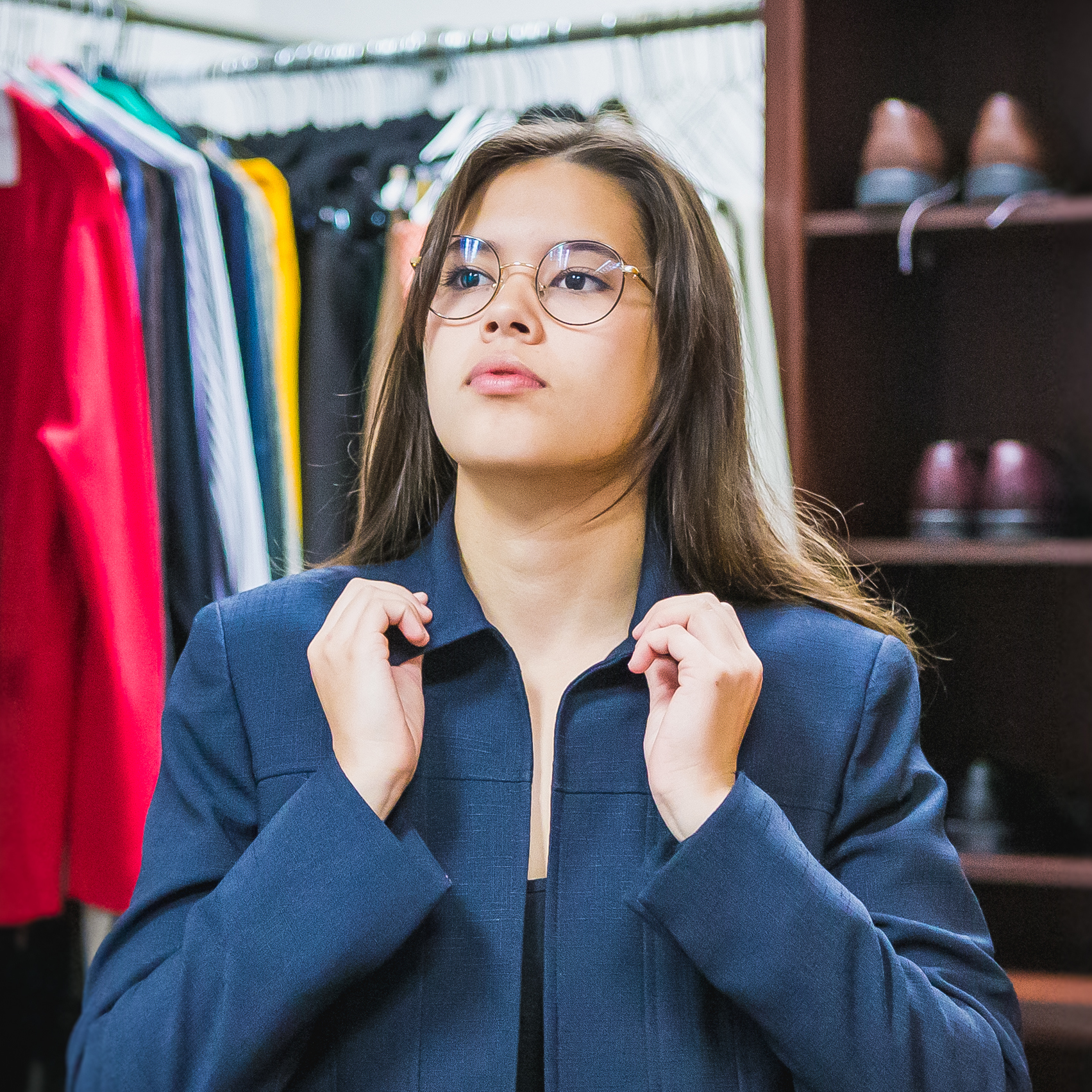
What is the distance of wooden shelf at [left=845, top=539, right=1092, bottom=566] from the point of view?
4.63 feet

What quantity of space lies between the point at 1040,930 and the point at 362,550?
45.8 inches

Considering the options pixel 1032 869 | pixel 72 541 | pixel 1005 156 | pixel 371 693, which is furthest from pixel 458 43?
pixel 1032 869

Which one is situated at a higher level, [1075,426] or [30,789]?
[1075,426]

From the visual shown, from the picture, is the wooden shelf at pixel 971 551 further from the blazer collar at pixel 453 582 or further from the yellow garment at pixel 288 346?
the yellow garment at pixel 288 346

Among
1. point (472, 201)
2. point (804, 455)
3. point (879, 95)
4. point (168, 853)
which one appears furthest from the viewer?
point (879, 95)

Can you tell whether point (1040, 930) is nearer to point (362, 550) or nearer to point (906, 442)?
point (906, 442)

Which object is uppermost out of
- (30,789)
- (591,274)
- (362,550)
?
(591,274)

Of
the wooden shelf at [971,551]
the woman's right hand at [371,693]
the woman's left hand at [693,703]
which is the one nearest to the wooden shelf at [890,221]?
the wooden shelf at [971,551]

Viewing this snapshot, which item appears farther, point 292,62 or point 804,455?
point 292,62

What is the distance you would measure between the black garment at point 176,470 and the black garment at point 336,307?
5.5 inches

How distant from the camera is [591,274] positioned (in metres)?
0.97

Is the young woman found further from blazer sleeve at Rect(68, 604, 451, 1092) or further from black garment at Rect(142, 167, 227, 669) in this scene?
black garment at Rect(142, 167, 227, 669)

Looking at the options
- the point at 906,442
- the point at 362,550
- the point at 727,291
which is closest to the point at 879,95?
the point at 906,442

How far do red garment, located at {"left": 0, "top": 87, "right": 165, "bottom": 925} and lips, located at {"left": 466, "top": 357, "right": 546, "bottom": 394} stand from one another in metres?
0.57
